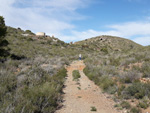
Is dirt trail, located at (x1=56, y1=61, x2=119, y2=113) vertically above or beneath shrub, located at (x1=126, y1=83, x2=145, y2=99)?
beneath

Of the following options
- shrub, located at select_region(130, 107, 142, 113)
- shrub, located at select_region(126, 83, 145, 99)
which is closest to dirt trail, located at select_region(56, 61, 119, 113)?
shrub, located at select_region(130, 107, 142, 113)

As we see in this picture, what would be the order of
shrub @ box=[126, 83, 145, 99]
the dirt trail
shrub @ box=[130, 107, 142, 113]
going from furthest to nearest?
shrub @ box=[126, 83, 145, 99] < the dirt trail < shrub @ box=[130, 107, 142, 113]

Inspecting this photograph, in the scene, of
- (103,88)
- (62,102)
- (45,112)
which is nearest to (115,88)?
(103,88)

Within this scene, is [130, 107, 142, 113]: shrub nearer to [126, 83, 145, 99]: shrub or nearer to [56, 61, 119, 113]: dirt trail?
[56, 61, 119, 113]: dirt trail

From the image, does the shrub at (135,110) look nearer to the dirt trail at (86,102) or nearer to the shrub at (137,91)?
the dirt trail at (86,102)

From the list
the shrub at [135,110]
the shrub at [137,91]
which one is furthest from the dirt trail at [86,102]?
the shrub at [137,91]

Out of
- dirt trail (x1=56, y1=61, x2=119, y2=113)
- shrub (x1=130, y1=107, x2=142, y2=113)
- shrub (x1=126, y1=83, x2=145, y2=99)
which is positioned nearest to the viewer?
shrub (x1=130, y1=107, x2=142, y2=113)

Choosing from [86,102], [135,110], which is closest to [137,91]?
[135,110]

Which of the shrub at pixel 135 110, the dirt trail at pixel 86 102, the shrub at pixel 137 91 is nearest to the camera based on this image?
the shrub at pixel 135 110

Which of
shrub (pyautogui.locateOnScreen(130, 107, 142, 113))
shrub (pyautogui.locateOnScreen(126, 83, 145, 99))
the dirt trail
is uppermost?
shrub (pyautogui.locateOnScreen(126, 83, 145, 99))

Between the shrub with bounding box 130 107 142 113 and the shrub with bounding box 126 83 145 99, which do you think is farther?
the shrub with bounding box 126 83 145 99

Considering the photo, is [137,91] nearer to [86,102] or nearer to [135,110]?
[135,110]

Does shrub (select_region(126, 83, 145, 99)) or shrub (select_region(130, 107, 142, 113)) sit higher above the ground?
shrub (select_region(126, 83, 145, 99))

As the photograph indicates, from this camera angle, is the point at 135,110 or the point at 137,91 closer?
the point at 135,110
